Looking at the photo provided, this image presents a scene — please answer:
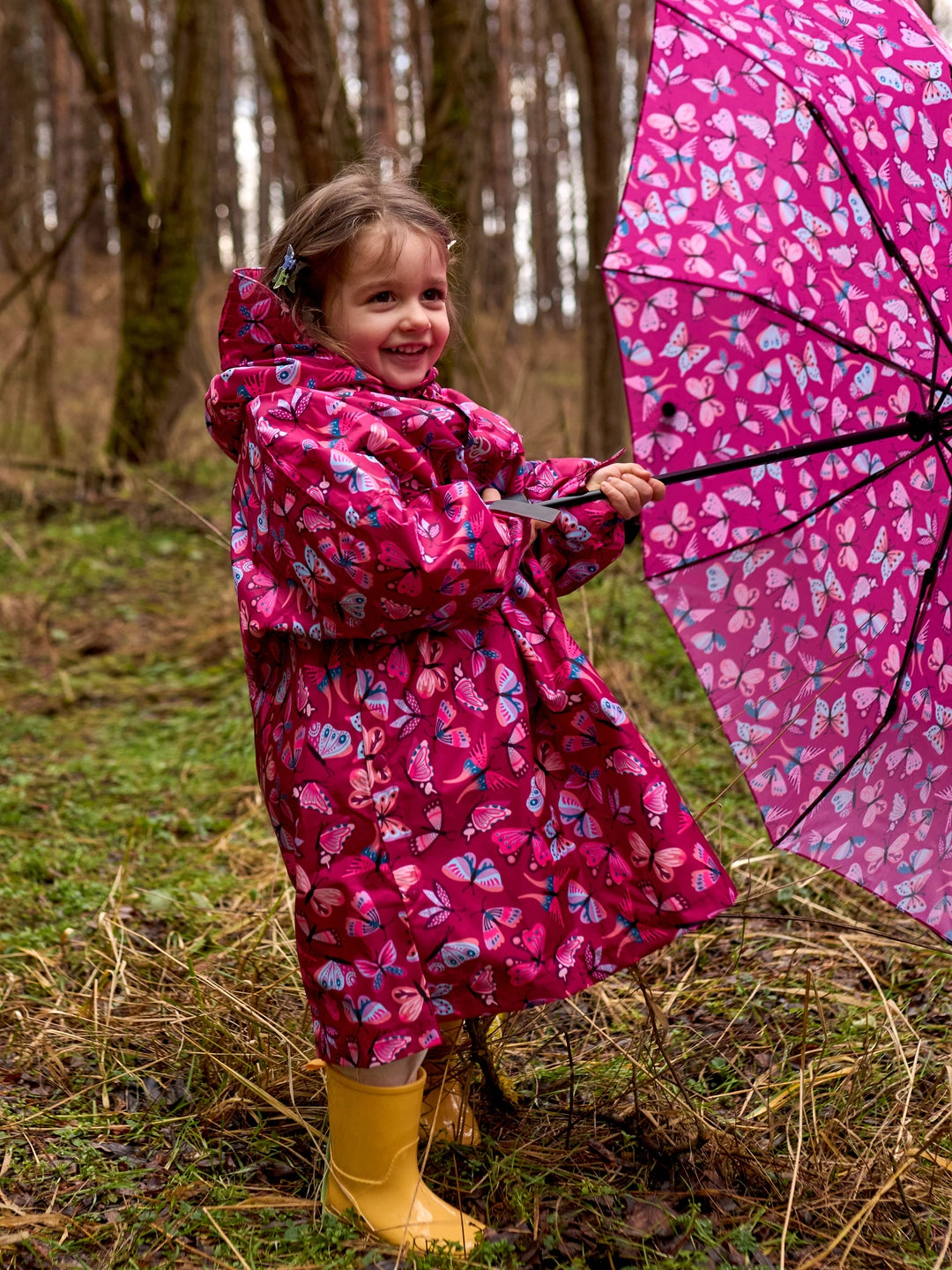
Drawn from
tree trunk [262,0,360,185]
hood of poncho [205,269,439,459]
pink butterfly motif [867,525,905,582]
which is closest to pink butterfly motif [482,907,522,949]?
hood of poncho [205,269,439,459]

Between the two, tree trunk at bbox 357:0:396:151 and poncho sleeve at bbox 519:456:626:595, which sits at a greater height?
tree trunk at bbox 357:0:396:151

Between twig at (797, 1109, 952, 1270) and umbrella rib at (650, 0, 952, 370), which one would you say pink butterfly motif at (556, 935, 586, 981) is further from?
umbrella rib at (650, 0, 952, 370)

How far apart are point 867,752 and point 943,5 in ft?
32.1

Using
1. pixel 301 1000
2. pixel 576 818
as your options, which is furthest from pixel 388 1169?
pixel 301 1000

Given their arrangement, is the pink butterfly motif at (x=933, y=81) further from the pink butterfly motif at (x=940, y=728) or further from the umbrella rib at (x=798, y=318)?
the pink butterfly motif at (x=940, y=728)

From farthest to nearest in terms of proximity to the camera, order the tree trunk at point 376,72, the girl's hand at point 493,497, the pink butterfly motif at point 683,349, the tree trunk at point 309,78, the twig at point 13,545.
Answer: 1. the tree trunk at point 376,72
2. the twig at point 13,545
3. the tree trunk at point 309,78
4. the pink butterfly motif at point 683,349
5. the girl's hand at point 493,497

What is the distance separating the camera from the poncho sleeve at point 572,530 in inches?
80.5

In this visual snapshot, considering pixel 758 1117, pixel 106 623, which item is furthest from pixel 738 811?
pixel 106 623

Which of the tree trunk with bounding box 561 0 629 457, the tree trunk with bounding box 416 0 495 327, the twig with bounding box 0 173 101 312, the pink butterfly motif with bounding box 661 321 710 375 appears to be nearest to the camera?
the pink butterfly motif with bounding box 661 321 710 375

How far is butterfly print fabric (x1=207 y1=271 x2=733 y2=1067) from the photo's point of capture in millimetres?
1771

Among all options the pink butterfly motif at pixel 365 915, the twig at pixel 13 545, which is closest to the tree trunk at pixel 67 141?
the twig at pixel 13 545

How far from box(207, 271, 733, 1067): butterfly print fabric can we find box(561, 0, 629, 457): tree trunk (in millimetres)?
3648

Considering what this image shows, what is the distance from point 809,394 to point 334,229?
943 millimetres

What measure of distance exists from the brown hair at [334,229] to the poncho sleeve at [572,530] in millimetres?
400
